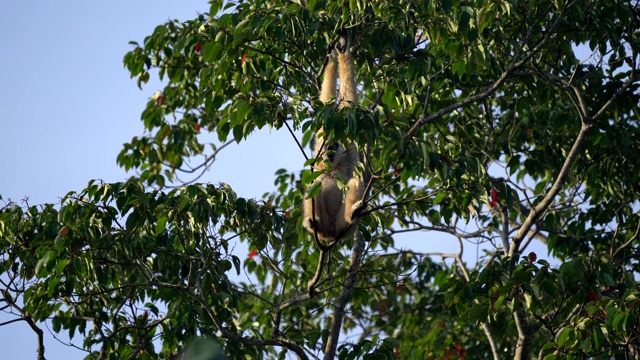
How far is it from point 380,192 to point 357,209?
0.73 metres

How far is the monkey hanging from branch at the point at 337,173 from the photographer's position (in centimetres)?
623

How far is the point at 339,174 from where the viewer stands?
239 inches

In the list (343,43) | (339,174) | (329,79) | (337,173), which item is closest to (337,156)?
(337,173)

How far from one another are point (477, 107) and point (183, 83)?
3087 millimetres

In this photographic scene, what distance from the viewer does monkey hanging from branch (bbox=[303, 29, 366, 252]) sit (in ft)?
20.4

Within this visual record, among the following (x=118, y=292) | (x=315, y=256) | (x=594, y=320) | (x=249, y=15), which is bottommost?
(x=594, y=320)

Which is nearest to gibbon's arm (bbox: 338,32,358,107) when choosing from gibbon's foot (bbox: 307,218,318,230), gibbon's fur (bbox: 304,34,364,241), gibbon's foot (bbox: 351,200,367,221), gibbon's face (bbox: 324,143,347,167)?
gibbon's fur (bbox: 304,34,364,241)

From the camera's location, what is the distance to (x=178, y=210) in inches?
237

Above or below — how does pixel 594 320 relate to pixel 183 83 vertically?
below

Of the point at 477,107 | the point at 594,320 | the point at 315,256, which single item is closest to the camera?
the point at 594,320

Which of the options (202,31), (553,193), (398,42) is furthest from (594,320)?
(202,31)

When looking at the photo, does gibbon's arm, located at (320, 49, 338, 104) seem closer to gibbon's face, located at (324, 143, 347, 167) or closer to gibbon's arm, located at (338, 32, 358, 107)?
gibbon's arm, located at (338, 32, 358, 107)

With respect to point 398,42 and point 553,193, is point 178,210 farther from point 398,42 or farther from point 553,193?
point 553,193

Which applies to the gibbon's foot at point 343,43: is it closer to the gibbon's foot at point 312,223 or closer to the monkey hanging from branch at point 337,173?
the monkey hanging from branch at point 337,173
